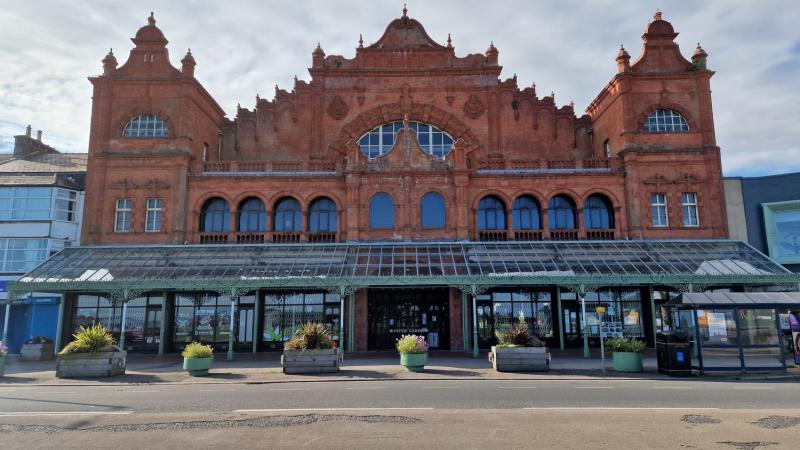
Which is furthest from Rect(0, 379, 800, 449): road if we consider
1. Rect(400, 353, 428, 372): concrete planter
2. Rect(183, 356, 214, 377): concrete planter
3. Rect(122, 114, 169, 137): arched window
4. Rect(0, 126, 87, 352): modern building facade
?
Rect(0, 126, 87, 352): modern building facade

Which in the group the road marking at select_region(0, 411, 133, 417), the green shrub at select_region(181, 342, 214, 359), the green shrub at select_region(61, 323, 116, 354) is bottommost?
the road marking at select_region(0, 411, 133, 417)

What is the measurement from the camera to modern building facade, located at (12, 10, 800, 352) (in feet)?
83.4

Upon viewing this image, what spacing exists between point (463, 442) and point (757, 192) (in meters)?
33.5

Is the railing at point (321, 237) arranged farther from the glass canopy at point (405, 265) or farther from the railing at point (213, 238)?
the railing at point (213, 238)

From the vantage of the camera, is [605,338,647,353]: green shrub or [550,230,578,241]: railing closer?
[605,338,647,353]: green shrub

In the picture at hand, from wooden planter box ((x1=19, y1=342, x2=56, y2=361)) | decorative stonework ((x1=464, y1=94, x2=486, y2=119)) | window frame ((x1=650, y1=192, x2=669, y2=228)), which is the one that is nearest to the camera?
wooden planter box ((x1=19, y1=342, x2=56, y2=361))

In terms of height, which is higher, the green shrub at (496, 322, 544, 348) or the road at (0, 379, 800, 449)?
the green shrub at (496, 322, 544, 348)

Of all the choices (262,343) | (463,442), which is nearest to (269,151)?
(262,343)

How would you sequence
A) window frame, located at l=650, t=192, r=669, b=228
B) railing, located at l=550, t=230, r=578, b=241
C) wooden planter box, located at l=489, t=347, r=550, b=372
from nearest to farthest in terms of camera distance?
wooden planter box, located at l=489, t=347, r=550, b=372 → window frame, located at l=650, t=192, r=669, b=228 → railing, located at l=550, t=230, r=578, b=241

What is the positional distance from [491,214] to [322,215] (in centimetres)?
926

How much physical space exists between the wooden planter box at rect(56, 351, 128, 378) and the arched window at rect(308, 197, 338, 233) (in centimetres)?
1284

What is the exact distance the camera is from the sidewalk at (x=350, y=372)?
16.9m

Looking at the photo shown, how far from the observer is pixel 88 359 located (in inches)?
723

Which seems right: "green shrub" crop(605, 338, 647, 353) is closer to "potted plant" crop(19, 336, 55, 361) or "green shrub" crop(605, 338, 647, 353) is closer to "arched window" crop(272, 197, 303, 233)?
"arched window" crop(272, 197, 303, 233)
